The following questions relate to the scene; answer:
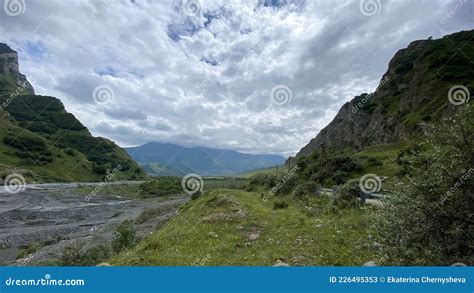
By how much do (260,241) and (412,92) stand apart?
351 feet

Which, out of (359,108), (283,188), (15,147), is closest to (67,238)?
(283,188)

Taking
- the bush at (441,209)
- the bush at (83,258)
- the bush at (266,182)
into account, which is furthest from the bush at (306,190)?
the bush at (441,209)

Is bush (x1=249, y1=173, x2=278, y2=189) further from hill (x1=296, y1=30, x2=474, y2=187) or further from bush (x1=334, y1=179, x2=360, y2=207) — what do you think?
bush (x1=334, y1=179, x2=360, y2=207)

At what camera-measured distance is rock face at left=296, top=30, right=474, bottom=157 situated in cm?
9019

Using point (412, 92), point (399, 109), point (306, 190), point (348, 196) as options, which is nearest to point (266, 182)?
point (306, 190)

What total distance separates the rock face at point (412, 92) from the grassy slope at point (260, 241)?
5235 cm

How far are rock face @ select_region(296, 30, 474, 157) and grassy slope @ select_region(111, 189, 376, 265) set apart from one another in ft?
172

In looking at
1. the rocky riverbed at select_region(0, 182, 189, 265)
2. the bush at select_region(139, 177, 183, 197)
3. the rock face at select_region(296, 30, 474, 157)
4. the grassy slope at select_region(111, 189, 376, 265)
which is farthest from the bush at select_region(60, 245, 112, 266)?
the bush at select_region(139, 177, 183, 197)

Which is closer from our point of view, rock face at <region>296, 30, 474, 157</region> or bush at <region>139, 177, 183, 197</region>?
rock face at <region>296, 30, 474, 157</region>

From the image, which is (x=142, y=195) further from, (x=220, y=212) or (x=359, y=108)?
(x=359, y=108)

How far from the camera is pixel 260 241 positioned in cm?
1991

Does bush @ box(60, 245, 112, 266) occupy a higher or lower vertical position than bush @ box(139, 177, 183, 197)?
lower

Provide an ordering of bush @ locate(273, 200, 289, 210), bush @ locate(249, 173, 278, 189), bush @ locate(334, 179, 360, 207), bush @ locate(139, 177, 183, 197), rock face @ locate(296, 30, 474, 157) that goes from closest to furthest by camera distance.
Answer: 1. bush @ locate(334, 179, 360, 207)
2. bush @ locate(273, 200, 289, 210)
3. bush @ locate(249, 173, 278, 189)
4. rock face @ locate(296, 30, 474, 157)
5. bush @ locate(139, 177, 183, 197)

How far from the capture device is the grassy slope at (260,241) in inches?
625
